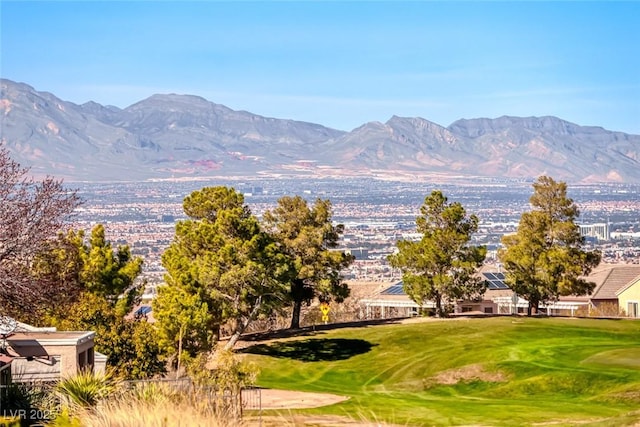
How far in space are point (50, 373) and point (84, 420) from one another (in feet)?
47.8

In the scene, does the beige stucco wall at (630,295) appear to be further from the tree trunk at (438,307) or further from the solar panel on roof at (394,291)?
the solar panel on roof at (394,291)

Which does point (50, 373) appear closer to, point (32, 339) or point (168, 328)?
point (32, 339)

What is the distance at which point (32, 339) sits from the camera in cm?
2994

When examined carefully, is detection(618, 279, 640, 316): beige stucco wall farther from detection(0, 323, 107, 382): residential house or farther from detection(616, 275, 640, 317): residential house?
detection(0, 323, 107, 382): residential house

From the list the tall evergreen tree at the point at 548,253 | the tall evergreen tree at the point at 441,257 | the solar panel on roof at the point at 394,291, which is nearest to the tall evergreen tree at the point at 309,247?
the tall evergreen tree at the point at 441,257

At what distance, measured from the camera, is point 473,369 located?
1810 inches

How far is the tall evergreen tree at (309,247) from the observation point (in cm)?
5903

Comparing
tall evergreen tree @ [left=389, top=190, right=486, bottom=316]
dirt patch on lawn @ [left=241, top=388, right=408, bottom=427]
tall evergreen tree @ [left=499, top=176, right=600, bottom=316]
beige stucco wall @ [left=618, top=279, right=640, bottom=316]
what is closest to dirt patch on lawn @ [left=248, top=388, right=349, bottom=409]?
dirt patch on lawn @ [left=241, top=388, right=408, bottom=427]

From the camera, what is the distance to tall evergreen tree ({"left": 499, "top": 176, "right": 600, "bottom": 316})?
6256 cm

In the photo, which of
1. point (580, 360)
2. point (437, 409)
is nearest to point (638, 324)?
point (580, 360)

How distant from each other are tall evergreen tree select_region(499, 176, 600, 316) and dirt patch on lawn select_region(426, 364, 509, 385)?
58.0ft

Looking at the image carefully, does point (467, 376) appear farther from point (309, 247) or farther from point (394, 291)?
point (394, 291)

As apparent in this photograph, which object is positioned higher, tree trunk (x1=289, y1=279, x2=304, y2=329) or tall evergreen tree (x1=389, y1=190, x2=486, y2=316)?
tall evergreen tree (x1=389, y1=190, x2=486, y2=316)

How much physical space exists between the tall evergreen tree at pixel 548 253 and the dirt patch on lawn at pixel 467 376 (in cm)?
1766
